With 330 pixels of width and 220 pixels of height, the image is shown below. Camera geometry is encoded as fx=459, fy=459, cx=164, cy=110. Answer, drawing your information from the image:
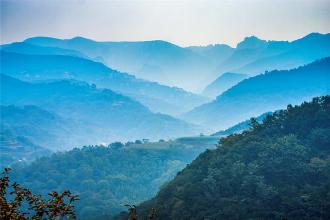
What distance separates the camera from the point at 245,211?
6253 centimetres

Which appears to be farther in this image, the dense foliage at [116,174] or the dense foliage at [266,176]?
the dense foliage at [116,174]

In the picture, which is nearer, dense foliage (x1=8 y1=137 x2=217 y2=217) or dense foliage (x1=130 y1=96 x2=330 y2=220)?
dense foliage (x1=130 y1=96 x2=330 y2=220)

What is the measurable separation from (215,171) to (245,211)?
15.0 m

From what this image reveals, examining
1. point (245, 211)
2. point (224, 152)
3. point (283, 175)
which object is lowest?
point (245, 211)

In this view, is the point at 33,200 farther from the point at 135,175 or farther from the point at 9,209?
the point at 135,175

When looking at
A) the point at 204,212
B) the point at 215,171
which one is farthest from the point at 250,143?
the point at 204,212

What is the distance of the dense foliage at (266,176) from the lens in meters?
62.4

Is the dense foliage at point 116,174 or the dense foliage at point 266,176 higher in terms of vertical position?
the dense foliage at point 116,174

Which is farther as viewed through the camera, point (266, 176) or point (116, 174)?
point (116, 174)

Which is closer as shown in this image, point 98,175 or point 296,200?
point 296,200

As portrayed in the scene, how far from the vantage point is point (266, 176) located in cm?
7462

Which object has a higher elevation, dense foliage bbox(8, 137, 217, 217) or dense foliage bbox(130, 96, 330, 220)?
dense foliage bbox(8, 137, 217, 217)

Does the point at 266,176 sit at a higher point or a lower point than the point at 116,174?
lower

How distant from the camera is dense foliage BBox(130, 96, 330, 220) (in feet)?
205
